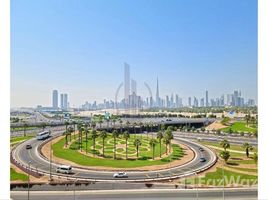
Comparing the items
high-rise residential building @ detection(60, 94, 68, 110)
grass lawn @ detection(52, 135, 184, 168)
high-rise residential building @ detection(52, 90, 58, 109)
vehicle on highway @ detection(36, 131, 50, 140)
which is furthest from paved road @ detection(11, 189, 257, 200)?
high-rise residential building @ detection(60, 94, 68, 110)

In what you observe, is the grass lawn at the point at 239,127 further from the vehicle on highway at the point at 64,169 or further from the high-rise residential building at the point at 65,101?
the vehicle on highway at the point at 64,169

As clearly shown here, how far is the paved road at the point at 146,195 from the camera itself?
4234 millimetres

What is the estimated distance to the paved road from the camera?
4.23 meters

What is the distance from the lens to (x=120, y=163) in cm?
726

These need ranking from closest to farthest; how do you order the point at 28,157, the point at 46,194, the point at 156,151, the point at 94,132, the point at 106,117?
1. the point at 46,194
2. the point at 28,157
3. the point at 156,151
4. the point at 94,132
5. the point at 106,117

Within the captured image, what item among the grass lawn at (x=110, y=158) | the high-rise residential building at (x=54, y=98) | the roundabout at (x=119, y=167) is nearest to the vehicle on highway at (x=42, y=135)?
the roundabout at (x=119, y=167)

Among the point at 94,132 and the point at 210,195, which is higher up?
the point at 94,132

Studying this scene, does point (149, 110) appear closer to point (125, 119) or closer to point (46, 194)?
point (125, 119)

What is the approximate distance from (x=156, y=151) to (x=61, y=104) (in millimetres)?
3334

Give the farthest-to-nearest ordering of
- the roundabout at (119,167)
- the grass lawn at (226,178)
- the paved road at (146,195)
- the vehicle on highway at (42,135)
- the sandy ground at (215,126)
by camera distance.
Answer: the sandy ground at (215,126) → the vehicle on highway at (42,135) → the roundabout at (119,167) → the grass lawn at (226,178) → the paved road at (146,195)

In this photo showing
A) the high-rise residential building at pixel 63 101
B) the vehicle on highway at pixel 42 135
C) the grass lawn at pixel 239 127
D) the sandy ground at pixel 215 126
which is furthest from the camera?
the sandy ground at pixel 215 126
